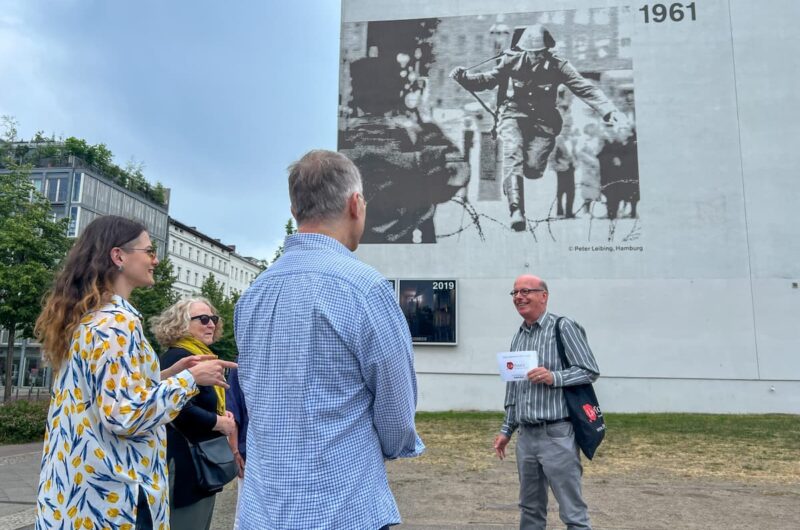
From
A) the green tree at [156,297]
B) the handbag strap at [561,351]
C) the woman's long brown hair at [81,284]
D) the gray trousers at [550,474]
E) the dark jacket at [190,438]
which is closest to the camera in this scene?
the woman's long brown hair at [81,284]

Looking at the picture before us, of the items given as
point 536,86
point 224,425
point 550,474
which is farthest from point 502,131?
point 224,425

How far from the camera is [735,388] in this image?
2020 centimetres

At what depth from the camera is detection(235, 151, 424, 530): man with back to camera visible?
5.42 ft

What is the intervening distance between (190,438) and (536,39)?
2297cm

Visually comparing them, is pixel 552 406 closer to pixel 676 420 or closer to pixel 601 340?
pixel 676 420

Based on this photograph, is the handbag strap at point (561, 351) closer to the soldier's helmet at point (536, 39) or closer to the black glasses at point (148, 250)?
the black glasses at point (148, 250)

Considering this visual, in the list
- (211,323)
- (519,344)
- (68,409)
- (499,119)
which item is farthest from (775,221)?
(68,409)

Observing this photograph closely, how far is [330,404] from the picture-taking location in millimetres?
1683

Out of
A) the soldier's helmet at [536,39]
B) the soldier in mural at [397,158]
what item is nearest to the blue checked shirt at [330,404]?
the soldier in mural at [397,158]

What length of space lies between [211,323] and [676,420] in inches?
672

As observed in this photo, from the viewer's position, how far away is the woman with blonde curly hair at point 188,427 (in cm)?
343

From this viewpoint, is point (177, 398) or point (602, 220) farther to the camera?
point (602, 220)

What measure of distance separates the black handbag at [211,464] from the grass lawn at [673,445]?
6.26 metres

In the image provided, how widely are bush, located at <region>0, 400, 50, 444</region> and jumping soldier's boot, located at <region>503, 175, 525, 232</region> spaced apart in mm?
16312
